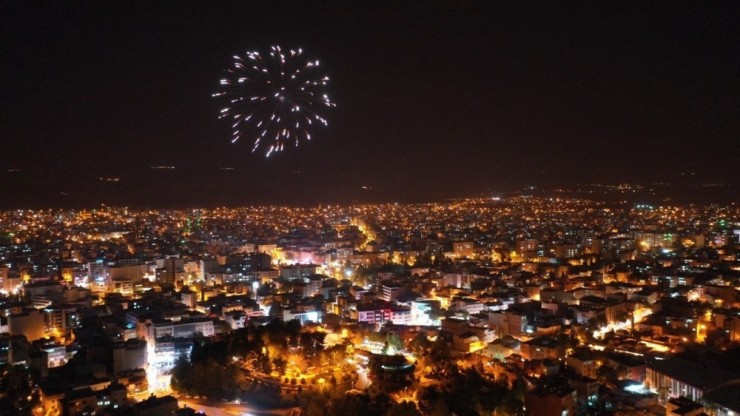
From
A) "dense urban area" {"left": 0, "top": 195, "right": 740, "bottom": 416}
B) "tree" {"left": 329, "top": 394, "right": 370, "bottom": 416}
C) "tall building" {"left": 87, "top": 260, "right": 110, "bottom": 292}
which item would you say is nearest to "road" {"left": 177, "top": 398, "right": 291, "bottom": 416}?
"dense urban area" {"left": 0, "top": 195, "right": 740, "bottom": 416}

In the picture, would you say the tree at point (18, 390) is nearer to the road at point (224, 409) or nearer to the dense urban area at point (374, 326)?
the dense urban area at point (374, 326)

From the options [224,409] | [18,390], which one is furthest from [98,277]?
[224,409]

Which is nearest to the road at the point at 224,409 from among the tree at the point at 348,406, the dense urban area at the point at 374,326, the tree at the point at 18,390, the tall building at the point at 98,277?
the dense urban area at the point at 374,326

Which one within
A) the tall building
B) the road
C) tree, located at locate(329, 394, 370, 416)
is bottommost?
the road

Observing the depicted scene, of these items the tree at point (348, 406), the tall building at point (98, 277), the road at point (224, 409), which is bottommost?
the road at point (224, 409)

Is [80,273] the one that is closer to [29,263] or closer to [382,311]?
[29,263]

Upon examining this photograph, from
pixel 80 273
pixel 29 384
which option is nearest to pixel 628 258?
pixel 80 273

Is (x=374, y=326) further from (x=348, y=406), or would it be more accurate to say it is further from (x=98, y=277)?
(x=98, y=277)

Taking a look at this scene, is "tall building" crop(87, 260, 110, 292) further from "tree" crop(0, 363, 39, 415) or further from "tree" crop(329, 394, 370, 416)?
"tree" crop(329, 394, 370, 416)

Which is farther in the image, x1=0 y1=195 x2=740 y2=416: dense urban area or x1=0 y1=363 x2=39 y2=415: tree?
x1=0 y1=195 x2=740 y2=416: dense urban area
